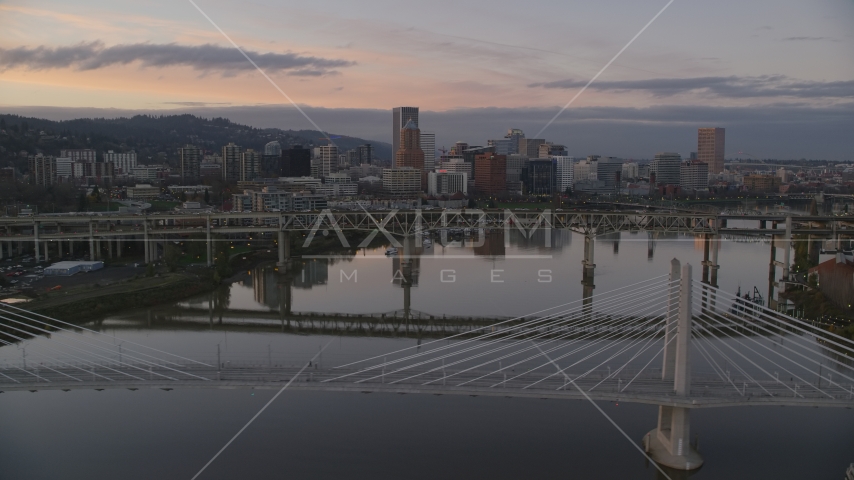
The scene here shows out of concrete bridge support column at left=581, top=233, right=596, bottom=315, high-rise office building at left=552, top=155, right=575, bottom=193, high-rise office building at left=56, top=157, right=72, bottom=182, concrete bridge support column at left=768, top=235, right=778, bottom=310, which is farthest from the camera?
high-rise office building at left=552, top=155, right=575, bottom=193

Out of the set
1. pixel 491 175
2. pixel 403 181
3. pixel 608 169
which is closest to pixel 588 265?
pixel 403 181

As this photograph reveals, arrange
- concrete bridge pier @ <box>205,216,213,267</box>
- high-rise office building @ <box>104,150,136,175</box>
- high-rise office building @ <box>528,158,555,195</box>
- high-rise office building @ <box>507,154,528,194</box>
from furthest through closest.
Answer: high-rise office building @ <box>528,158,555,195</box>
high-rise office building @ <box>507,154,528,194</box>
high-rise office building @ <box>104,150,136,175</box>
concrete bridge pier @ <box>205,216,213,267</box>

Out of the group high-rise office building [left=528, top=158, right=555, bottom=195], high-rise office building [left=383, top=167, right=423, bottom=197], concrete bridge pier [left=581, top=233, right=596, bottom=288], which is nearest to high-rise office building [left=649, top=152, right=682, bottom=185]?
high-rise office building [left=528, top=158, right=555, bottom=195]

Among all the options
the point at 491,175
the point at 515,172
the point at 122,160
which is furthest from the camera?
the point at 515,172

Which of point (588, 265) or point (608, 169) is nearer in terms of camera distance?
point (588, 265)

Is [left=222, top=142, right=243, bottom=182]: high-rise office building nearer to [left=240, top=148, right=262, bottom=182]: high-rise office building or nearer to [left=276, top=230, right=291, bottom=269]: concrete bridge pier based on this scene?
[left=240, top=148, right=262, bottom=182]: high-rise office building

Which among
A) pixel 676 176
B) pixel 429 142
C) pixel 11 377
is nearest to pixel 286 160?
pixel 429 142

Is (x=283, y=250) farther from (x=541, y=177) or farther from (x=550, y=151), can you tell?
(x=550, y=151)
